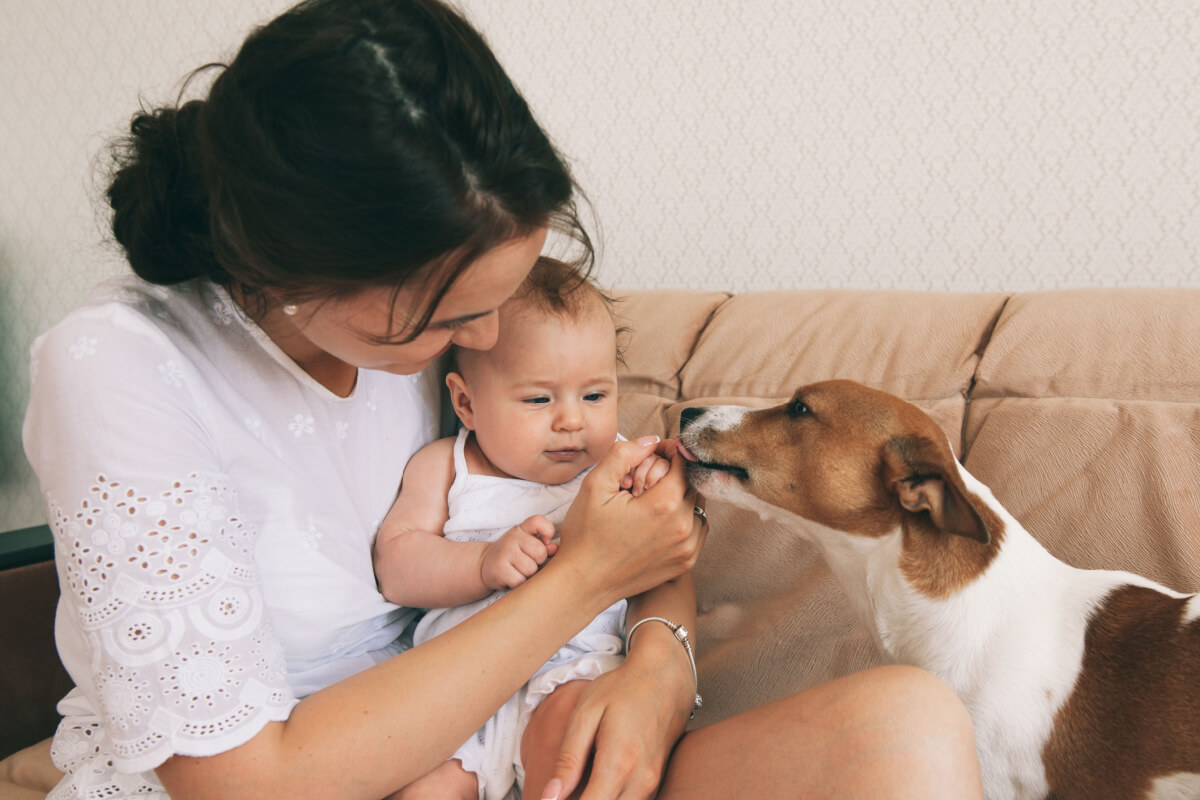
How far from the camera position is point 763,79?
5.70 ft

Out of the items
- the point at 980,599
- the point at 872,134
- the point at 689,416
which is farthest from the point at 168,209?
the point at 872,134

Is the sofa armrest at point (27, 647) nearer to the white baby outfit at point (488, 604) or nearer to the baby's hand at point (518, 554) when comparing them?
the white baby outfit at point (488, 604)

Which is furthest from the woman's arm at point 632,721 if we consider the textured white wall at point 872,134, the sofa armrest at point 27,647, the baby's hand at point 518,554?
the sofa armrest at point 27,647

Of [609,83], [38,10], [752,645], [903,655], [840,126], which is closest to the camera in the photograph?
[903,655]

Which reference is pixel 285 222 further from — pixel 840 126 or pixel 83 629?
pixel 840 126

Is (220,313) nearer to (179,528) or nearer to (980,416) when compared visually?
(179,528)

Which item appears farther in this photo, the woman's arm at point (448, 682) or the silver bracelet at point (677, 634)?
the silver bracelet at point (677, 634)

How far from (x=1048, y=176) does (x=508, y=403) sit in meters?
1.11

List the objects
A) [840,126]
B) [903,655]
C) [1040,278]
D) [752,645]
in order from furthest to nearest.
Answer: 1. [840,126]
2. [1040,278]
3. [752,645]
4. [903,655]

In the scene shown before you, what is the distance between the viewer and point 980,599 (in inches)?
39.3

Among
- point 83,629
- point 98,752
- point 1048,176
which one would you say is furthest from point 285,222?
point 1048,176

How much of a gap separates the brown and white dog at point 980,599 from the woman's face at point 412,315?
0.37 m

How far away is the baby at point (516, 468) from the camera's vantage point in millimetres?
1041

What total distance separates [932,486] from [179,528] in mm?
803
